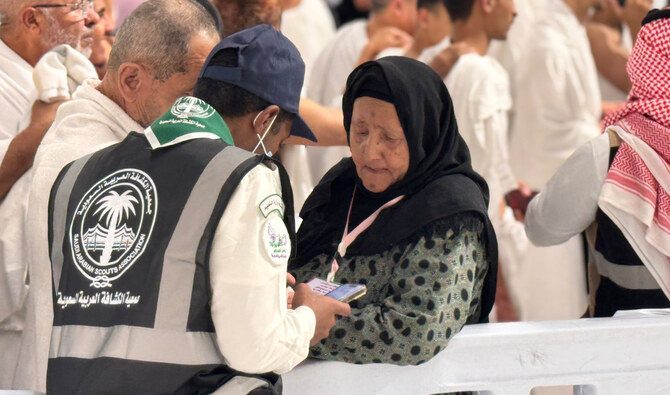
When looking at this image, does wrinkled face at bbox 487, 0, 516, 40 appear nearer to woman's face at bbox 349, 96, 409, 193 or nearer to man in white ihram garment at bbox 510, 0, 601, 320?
man in white ihram garment at bbox 510, 0, 601, 320

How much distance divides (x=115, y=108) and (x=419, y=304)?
3.01 ft

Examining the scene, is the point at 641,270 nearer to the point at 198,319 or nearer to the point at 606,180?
the point at 606,180

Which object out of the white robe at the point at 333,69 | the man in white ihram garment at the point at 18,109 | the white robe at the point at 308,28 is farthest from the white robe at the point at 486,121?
the man in white ihram garment at the point at 18,109

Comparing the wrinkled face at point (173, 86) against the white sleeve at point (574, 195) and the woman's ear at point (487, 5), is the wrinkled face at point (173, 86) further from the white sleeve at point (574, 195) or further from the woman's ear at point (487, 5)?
the woman's ear at point (487, 5)

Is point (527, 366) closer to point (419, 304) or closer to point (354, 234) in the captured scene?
point (419, 304)

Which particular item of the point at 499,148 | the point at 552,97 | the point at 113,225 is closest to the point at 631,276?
the point at 113,225

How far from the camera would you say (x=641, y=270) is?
2686 mm

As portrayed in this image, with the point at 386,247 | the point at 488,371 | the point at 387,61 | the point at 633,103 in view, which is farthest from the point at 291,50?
the point at 633,103

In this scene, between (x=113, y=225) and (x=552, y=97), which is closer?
(x=113, y=225)

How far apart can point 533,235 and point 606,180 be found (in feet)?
1.22

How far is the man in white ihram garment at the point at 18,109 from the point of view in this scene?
9.21 feet

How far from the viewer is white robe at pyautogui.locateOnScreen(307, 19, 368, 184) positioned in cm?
539

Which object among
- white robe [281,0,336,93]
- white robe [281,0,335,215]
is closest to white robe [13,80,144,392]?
white robe [281,0,335,215]

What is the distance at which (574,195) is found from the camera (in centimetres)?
272
